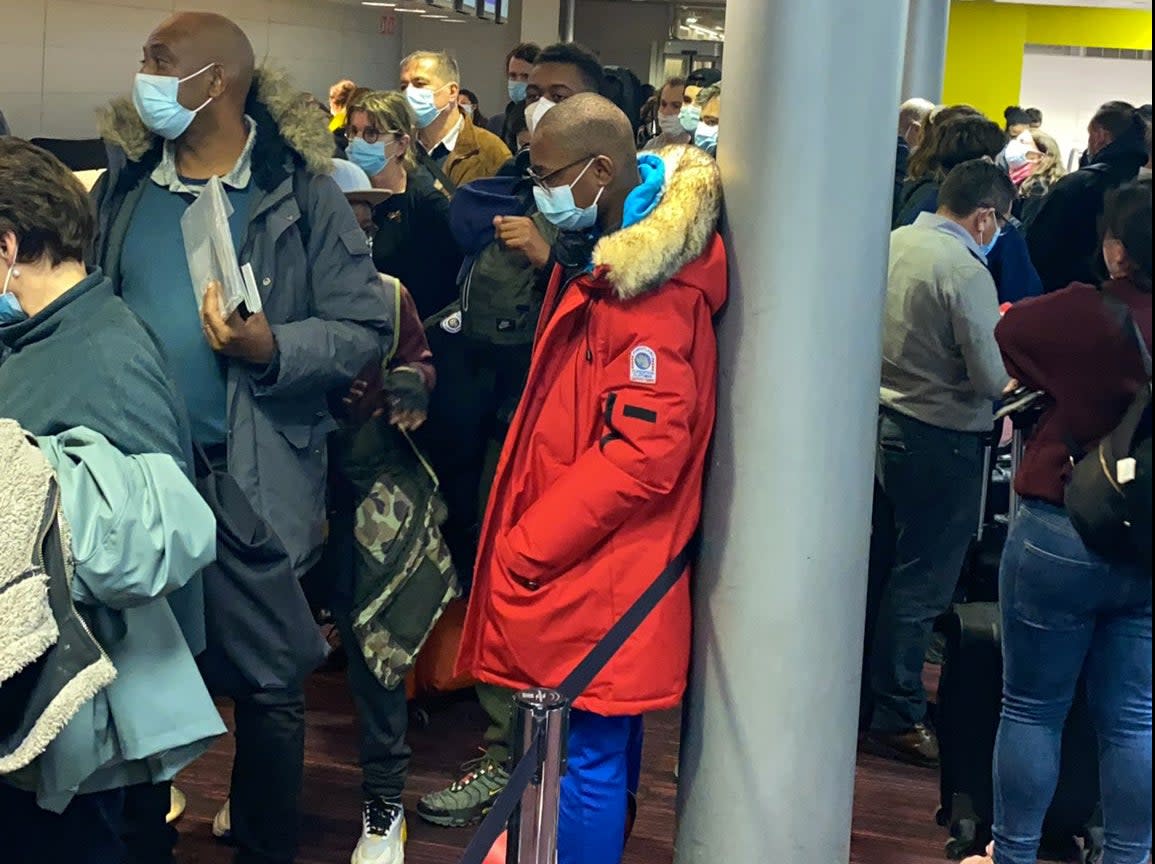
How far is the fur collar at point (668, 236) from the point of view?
2.61 meters

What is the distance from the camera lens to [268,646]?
268cm

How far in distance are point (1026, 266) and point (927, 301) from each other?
0.93m

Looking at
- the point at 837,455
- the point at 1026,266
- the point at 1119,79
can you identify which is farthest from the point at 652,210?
the point at 1119,79

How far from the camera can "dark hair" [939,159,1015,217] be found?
4.04 metres

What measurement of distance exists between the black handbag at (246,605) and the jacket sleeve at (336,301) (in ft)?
1.42

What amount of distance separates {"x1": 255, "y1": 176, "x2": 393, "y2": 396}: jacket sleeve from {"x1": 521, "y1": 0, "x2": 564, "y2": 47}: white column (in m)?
14.7

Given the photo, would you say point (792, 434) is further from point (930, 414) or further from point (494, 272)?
point (930, 414)

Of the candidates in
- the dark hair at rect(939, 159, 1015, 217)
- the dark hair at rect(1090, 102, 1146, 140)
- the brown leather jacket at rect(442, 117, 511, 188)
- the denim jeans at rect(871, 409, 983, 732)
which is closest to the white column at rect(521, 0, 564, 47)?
the dark hair at rect(1090, 102, 1146, 140)

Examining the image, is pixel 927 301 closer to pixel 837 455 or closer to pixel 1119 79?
pixel 837 455

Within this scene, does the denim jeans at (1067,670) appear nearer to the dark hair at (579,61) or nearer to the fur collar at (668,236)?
the fur collar at (668,236)

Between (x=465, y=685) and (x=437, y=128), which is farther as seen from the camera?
(x=437, y=128)

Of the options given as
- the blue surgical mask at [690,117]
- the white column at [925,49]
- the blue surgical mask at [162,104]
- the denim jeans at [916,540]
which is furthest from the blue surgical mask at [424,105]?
the white column at [925,49]

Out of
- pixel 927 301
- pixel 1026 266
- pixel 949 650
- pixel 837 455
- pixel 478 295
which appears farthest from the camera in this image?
pixel 1026 266

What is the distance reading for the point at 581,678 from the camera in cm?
246
